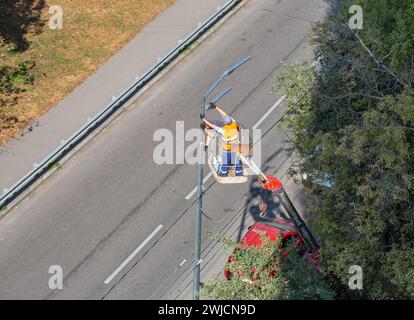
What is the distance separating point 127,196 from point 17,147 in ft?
17.8

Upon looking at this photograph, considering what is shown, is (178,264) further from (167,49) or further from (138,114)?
(167,49)

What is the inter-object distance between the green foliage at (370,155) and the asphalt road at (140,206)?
5392mm

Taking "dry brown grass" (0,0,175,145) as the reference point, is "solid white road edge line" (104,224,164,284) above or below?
below

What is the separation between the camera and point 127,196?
2988 cm

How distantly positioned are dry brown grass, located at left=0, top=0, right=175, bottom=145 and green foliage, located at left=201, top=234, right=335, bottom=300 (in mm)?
13976

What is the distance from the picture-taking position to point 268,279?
21719 millimetres

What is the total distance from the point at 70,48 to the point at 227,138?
15.0m

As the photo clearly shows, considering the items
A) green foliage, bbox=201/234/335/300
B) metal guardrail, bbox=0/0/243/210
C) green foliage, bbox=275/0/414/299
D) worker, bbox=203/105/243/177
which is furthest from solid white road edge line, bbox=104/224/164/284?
green foliage, bbox=275/0/414/299

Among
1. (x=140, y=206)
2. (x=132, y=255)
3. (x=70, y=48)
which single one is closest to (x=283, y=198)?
(x=132, y=255)

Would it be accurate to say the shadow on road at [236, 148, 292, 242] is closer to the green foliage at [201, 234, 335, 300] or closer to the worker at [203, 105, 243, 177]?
the worker at [203, 105, 243, 177]

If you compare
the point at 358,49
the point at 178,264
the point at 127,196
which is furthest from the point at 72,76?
the point at 358,49

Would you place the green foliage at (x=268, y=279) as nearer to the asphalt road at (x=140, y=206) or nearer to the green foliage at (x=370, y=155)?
the green foliage at (x=370, y=155)

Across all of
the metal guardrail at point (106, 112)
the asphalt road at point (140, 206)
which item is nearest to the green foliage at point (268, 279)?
the asphalt road at point (140, 206)

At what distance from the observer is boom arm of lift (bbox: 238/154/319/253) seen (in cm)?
2130
